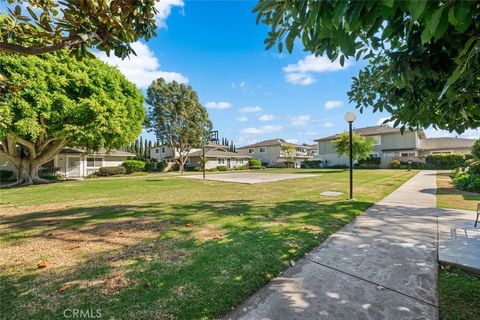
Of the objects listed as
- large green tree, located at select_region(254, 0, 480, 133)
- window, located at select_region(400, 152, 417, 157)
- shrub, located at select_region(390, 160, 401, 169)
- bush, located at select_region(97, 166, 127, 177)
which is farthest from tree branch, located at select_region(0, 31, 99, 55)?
window, located at select_region(400, 152, 417, 157)

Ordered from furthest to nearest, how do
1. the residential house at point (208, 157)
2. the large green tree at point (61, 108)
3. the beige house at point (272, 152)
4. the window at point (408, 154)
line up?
the beige house at point (272, 152), the residential house at point (208, 157), the window at point (408, 154), the large green tree at point (61, 108)

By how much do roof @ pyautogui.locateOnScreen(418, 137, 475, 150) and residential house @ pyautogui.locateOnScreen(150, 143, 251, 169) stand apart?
31678 millimetres

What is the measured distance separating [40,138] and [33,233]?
55.0 feet

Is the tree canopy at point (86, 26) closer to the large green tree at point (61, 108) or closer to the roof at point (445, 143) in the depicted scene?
the large green tree at point (61, 108)

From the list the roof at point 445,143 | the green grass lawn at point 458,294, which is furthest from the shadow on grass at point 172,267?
the roof at point 445,143

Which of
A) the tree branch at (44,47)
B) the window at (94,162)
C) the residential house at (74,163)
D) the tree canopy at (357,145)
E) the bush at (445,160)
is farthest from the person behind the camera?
the window at (94,162)

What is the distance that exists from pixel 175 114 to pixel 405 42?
3466 cm

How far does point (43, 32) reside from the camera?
3.12 metres

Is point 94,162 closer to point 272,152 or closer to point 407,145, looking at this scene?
point 272,152

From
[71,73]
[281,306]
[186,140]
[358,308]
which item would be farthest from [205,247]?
[186,140]

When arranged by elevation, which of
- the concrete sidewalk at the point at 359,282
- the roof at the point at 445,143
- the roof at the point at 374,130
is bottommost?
the concrete sidewalk at the point at 359,282

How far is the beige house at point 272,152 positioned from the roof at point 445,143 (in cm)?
2185

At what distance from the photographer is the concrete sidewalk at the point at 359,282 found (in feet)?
7.56

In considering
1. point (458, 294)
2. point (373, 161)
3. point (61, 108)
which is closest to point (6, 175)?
point (61, 108)
